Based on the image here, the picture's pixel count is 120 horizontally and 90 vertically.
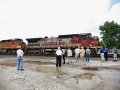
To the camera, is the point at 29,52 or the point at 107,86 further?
the point at 29,52

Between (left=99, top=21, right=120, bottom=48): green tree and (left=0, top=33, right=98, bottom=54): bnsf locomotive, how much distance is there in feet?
116

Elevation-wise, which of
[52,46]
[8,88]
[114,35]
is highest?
[114,35]

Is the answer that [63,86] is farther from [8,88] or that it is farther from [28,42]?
[28,42]

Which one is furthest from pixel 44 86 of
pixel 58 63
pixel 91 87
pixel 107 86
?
pixel 58 63

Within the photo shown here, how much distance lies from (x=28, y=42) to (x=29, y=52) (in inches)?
91.0

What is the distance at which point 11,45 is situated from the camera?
36.5 metres

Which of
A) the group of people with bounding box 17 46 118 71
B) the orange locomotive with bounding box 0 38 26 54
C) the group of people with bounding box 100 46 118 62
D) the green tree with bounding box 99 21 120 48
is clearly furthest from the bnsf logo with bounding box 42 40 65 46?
the green tree with bounding box 99 21 120 48

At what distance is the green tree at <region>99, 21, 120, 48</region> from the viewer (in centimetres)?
6241

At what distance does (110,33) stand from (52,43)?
39775 mm

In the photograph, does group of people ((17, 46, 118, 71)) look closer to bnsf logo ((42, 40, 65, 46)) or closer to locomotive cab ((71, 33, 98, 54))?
locomotive cab ((71, 33, 98, 54))

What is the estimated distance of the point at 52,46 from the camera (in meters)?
31.0

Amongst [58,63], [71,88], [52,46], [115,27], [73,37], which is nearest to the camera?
[71,88]

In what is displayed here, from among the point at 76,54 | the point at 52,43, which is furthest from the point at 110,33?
the point at 76,54

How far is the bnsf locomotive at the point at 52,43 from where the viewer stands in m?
26.8
